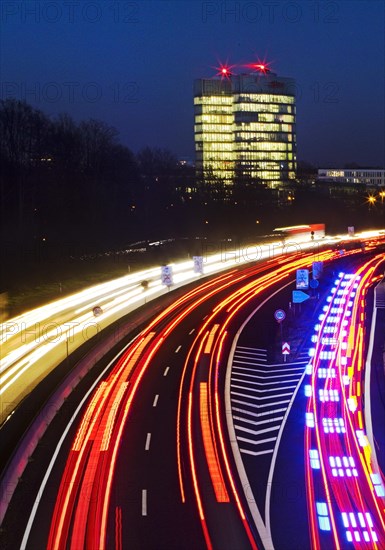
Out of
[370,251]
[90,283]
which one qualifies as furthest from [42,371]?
[370,251]

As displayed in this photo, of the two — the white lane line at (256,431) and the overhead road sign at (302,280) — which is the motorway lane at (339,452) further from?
the overhead road sign at (302,280)

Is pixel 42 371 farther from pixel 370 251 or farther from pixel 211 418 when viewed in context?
pixel 370 251

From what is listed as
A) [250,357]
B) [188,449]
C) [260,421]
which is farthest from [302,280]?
[188,449]

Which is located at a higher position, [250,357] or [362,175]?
[362,175]

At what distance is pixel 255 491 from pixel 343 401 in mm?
6378

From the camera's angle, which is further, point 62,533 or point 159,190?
point 159,190

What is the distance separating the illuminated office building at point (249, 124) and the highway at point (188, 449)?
108 m

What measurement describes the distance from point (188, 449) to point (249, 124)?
122m

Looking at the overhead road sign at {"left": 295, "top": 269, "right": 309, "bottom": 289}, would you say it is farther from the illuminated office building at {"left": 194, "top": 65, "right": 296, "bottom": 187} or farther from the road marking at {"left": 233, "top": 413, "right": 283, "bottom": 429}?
the illuminated office building at {"left": 194, "top": 65, "right": 296, "bottom": 187}

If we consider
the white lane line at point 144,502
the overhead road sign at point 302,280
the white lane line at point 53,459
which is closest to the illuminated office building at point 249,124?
the overhead road sign at point 302,280

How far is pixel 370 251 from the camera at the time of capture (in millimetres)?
60344

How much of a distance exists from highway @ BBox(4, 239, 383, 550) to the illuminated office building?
354 feet

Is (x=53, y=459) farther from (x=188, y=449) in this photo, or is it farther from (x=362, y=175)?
(x=362, y=175)

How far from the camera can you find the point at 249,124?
134 m
